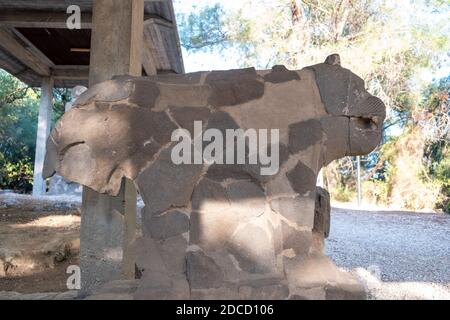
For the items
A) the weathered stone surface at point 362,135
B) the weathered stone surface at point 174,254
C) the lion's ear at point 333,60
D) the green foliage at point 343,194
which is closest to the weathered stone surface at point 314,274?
the weathered stone surface at point 174,254

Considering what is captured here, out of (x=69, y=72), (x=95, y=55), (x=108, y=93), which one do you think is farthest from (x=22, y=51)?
(x=108, y=93)

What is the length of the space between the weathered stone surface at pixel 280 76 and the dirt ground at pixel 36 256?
2702 millimetres

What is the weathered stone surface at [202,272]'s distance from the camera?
2.30 meters

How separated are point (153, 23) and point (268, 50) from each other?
12.9 feet

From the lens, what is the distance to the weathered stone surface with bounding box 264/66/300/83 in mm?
2559

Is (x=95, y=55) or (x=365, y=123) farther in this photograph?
(x=95, y=55)

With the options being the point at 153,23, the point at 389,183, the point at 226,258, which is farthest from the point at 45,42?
the point at 389,183

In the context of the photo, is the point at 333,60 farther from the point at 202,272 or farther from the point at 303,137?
the point at 202,272

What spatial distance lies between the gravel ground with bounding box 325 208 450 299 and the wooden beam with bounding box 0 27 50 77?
603cm

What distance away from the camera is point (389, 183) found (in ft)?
38.6

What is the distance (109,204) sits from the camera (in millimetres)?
3271

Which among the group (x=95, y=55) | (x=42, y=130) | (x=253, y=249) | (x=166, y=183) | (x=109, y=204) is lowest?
(x=253, y=249)

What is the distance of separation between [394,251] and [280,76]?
14.0ft

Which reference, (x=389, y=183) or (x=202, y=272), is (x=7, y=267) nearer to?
(x=202, y=272)
